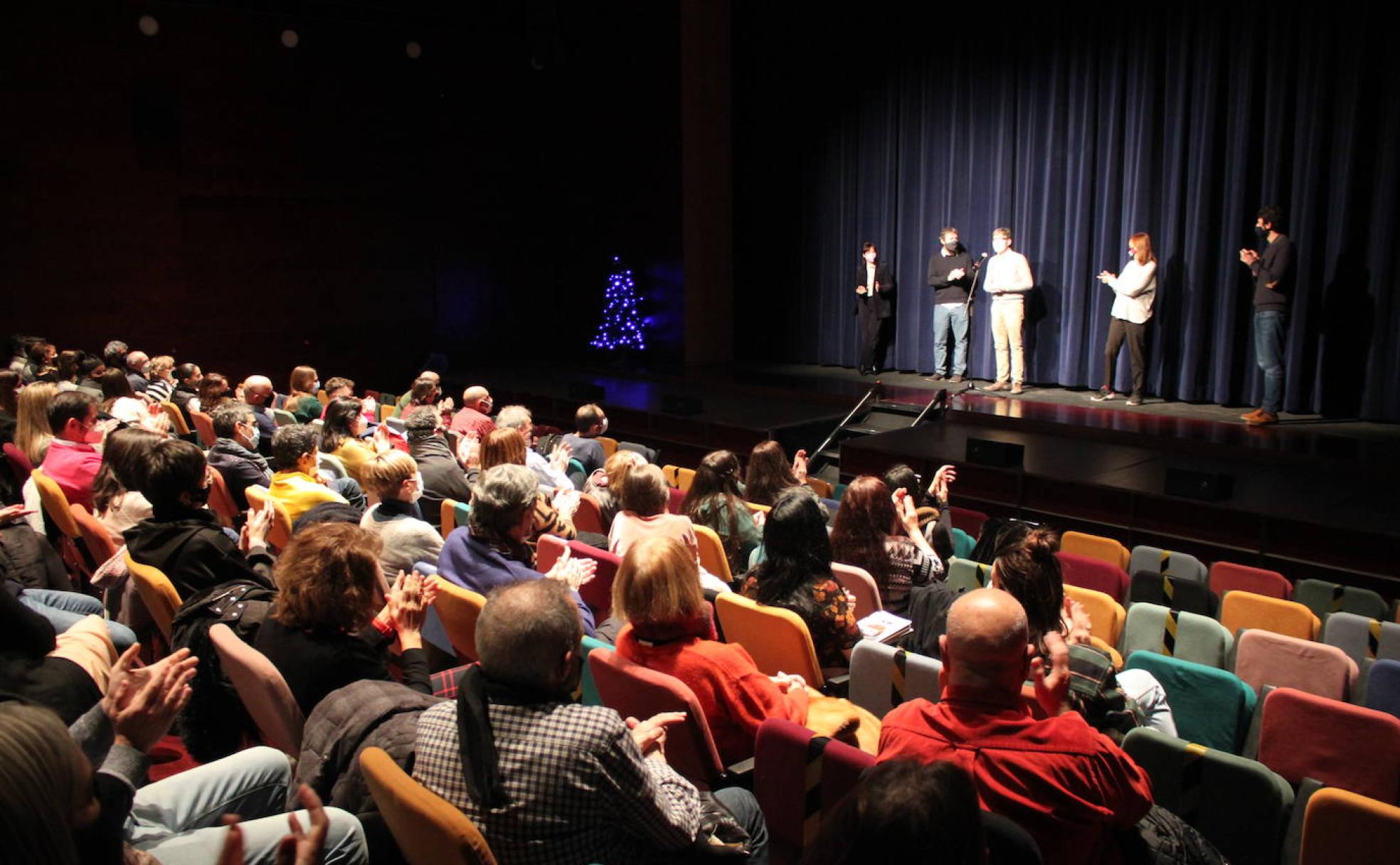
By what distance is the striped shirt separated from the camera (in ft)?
5.82

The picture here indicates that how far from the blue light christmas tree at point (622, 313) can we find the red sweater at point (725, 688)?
969 centimetres

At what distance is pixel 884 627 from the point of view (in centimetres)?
316

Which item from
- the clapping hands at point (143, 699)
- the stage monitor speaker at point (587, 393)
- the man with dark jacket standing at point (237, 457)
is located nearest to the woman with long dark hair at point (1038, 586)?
the clapping hands at point (143, 699)

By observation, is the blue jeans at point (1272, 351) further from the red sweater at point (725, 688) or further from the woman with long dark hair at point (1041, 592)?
the red sweater at point (725, 688)

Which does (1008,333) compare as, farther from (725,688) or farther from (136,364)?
(725,688)

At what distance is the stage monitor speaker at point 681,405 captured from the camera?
8.43 m

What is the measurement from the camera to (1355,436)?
7.04m

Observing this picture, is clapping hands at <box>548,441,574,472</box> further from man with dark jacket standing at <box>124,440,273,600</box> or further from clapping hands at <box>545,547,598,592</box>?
man with dark jacket standing at <box>124,440,273,600</box>

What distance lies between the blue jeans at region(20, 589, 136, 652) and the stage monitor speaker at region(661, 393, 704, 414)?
5.33 metres

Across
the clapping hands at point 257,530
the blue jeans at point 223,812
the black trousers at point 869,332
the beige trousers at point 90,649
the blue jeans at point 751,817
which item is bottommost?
the blue jeans at point 751,817

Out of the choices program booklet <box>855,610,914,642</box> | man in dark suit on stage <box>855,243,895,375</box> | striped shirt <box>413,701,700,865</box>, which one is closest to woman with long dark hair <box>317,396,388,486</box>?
program booklet <box>855,610,914,642</box>

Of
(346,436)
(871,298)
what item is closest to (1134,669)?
(346,436)

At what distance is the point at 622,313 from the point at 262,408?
614cm

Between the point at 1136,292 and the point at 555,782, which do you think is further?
the point at 1136,292
